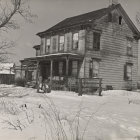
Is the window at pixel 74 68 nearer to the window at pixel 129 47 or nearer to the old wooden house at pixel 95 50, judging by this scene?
the old wooden house at pixel 95 50

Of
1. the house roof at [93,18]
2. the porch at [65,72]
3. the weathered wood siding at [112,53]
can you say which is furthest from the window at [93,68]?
the house roof at [93,18]

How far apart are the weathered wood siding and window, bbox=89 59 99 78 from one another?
1.03 feet

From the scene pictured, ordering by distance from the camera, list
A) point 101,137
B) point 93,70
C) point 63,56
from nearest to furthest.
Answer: point 101,137, point 63,56, point 93,70

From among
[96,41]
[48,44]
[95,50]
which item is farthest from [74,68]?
[48,44]

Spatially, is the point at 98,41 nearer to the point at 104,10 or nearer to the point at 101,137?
the point at 104,10

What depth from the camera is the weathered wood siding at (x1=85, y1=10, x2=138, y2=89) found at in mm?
20100

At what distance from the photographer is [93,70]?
19859 millimetres

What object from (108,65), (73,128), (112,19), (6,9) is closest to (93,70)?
(108,65)

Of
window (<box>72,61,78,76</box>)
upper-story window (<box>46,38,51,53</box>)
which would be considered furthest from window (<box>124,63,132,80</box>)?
upper-story window (<box>46,38,51,53</box>)

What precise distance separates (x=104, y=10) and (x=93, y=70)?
5077 mm

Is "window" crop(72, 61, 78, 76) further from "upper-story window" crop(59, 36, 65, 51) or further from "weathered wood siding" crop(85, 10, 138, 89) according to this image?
"upper-story window" crop(59, 36, 65, 51)

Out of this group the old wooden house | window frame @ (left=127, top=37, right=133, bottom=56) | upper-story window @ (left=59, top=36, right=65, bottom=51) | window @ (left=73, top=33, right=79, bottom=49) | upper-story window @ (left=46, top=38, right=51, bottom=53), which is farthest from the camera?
upper-story window @ (left=46, top=38, right=51, bottom=53)

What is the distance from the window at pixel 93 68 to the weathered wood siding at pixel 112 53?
31 centimetres

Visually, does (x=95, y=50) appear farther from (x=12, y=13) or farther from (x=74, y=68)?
(x=12, y=13)
